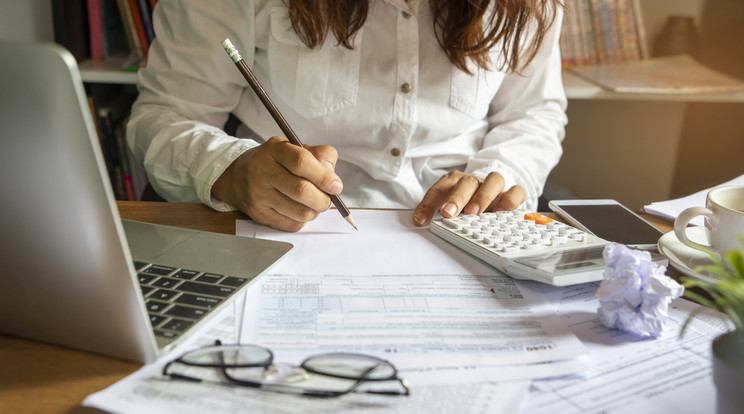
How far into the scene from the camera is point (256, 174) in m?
0.83

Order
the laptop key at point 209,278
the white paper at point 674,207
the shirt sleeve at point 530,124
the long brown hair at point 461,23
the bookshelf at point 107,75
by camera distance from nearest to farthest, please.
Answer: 1. the laptop key at point 209,278
2. the white paper at point 674,207
3. the long brown hair at point 461,23
4. the shirt sleeve at point 530,124
5. the bookshelf at point 107,75

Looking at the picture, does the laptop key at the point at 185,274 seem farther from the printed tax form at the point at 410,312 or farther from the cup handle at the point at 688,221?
the cup handle at the point at 688,221

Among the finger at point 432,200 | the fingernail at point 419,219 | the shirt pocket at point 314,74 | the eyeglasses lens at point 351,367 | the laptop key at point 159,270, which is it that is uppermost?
the shirt pocket at point 314,74

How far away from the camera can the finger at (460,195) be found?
845 mm

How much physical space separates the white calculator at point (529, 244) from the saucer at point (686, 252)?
0.07m

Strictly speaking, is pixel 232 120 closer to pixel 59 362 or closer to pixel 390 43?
pixel 390 43

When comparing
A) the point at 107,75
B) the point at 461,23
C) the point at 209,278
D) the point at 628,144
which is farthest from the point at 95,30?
the point at 628,144

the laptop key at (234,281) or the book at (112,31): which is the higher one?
the book at (112,31)

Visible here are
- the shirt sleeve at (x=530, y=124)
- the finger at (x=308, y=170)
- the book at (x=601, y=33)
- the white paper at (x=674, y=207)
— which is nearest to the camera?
the finger at (x=308, y=170)

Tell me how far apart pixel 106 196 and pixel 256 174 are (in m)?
0.40

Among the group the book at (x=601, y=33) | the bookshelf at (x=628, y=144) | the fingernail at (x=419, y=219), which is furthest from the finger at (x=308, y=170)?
the bookshelf at (x=628, y=144)

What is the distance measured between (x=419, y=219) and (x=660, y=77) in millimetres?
1098

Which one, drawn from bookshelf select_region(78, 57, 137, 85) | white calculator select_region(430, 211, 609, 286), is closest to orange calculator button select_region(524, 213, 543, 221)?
white calculator select_region(430, 211, 609, 286)

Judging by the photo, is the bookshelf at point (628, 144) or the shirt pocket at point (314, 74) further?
the bookshelf at point (628, 144)
